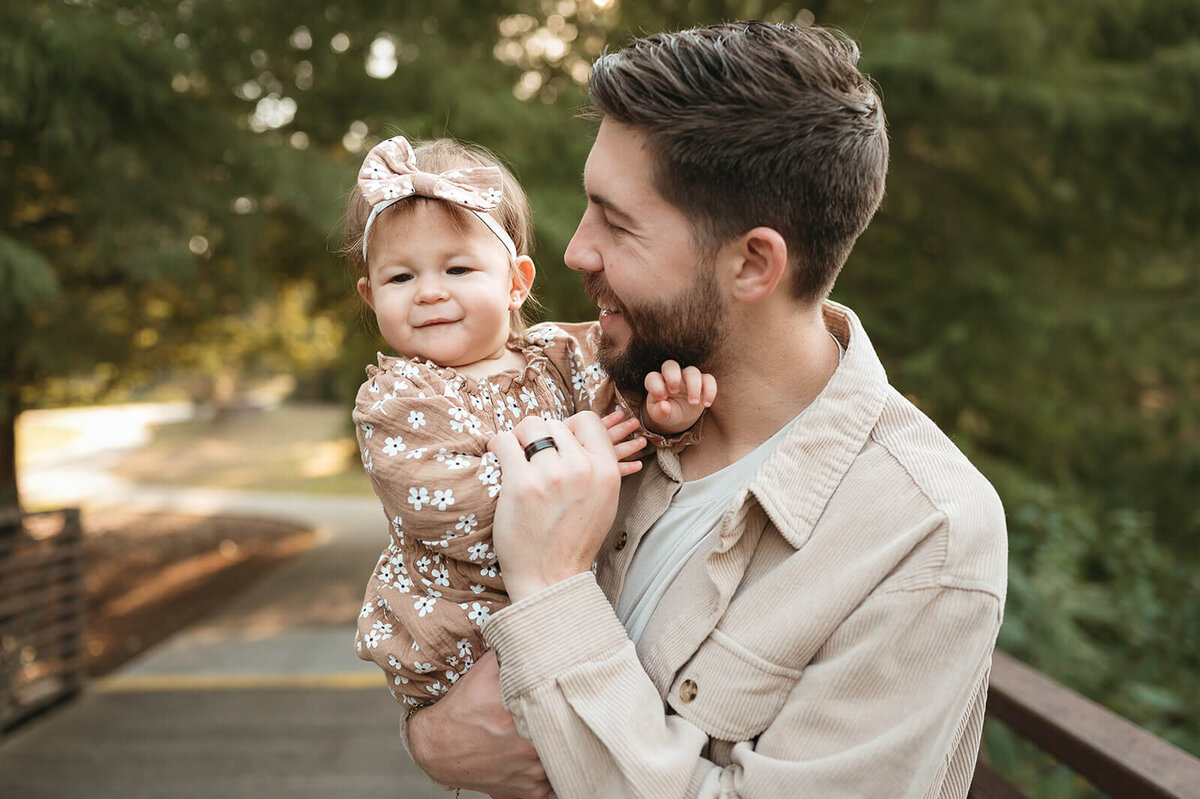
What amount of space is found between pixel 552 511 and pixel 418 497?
27cm

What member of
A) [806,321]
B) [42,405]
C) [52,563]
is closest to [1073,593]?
[806,321]

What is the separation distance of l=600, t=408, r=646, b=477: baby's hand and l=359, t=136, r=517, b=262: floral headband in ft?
1.51

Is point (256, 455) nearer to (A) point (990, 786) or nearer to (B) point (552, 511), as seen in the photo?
(A) point (990, 786)

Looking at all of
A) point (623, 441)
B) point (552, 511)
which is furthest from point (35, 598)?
point (552, 511)

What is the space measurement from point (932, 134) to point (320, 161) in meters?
3.77

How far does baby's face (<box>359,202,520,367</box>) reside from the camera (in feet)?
5.98

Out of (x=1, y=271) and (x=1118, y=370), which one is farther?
(x=1118, y=370)

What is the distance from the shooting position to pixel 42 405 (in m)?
8.35

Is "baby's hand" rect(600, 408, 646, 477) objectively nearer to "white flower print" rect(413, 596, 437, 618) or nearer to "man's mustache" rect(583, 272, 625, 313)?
"man's mustache" rect(583, 272, 625, 313)

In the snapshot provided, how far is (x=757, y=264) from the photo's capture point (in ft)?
5.27

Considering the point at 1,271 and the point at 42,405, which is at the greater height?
the point at 1,271

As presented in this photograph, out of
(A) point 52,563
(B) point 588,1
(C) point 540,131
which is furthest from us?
(B) point 588,1

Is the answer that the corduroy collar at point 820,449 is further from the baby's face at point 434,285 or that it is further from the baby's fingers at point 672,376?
the baby's face at point 434,285

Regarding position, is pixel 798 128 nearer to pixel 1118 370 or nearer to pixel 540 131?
pixel 540 131
